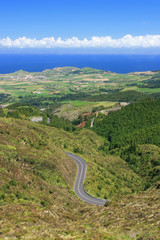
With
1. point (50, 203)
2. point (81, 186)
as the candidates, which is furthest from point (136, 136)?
point (50, 203)

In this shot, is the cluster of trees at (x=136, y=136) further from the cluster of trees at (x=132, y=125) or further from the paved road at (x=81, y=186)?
the paved road at (x=81, y=186)

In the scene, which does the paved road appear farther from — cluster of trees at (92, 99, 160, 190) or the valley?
cluster of trees at (92, 99, 160, 190)

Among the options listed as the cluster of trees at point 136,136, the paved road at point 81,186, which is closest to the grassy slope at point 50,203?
the paved road at point 81,186

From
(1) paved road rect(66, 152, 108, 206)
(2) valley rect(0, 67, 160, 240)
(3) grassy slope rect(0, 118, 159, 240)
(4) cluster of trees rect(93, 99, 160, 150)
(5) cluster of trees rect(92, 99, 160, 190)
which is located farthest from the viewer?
(4) cluster of trees rect(93, 99, 160, 150)

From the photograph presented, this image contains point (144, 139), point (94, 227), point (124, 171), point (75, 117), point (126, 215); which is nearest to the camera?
point (94, 227)

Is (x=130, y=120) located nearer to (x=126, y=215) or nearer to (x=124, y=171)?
(x=124, y=171)

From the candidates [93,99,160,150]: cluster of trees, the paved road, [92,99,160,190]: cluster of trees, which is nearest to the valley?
[92,99,160,190]: cluster of trees

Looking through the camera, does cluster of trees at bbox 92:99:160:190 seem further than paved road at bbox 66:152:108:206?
Yes

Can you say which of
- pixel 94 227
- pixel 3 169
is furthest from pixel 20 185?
pixel 94 227
